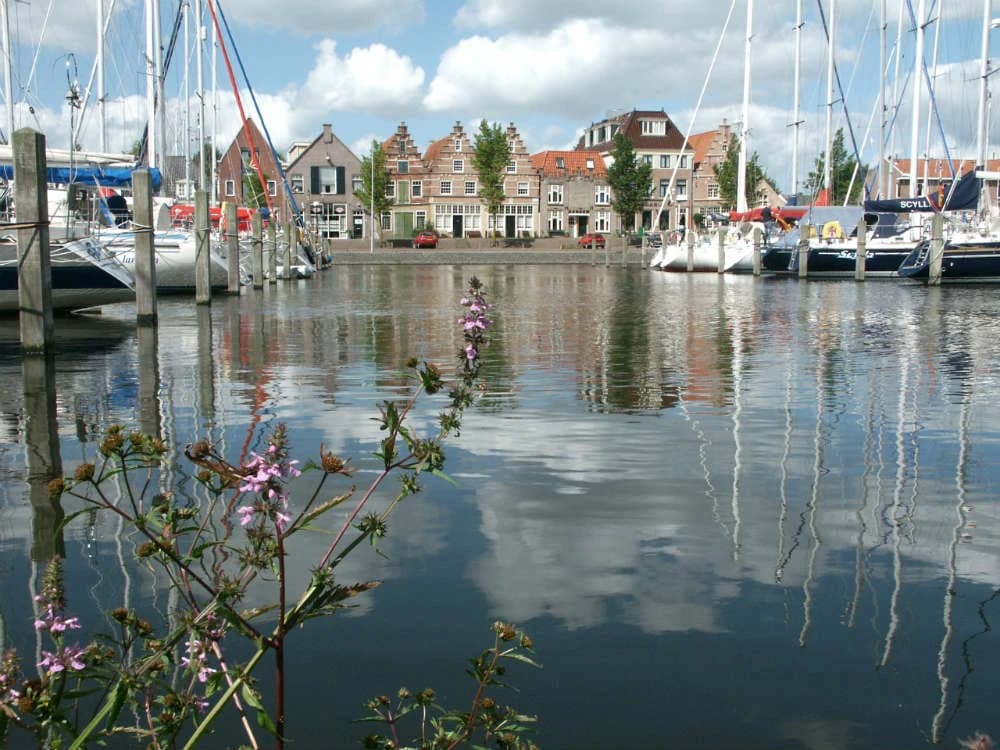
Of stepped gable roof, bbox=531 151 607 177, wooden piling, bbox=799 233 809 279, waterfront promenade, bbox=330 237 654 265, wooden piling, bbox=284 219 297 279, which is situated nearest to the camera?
wooden piling, bbox=284 219 297 279

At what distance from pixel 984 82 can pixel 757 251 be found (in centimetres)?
1160

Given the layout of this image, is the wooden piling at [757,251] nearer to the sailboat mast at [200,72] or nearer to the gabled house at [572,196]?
the sailboat mast at [200,72]

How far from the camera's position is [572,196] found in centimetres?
10244

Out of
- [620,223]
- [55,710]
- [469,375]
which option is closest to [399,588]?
[469,375]

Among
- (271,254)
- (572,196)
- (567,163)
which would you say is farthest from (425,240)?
(271,254)

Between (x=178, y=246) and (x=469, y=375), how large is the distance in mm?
27256

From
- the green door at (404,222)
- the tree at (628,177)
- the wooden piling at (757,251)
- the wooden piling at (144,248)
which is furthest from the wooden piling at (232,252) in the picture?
the green door at (404,222)

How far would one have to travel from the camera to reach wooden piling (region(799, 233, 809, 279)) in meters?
43.0

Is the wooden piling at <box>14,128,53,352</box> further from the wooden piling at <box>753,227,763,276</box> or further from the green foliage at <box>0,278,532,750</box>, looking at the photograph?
the wooden piling at <box>753,227,763,276</box>

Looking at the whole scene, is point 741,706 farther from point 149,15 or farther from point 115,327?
point 149,15

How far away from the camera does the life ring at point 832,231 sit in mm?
44562

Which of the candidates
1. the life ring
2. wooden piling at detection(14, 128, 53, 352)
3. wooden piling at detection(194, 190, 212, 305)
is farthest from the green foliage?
the life ring

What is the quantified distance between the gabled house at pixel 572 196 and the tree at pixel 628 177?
853 centimetres

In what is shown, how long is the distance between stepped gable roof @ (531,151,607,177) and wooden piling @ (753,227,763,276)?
5523 centimetres
